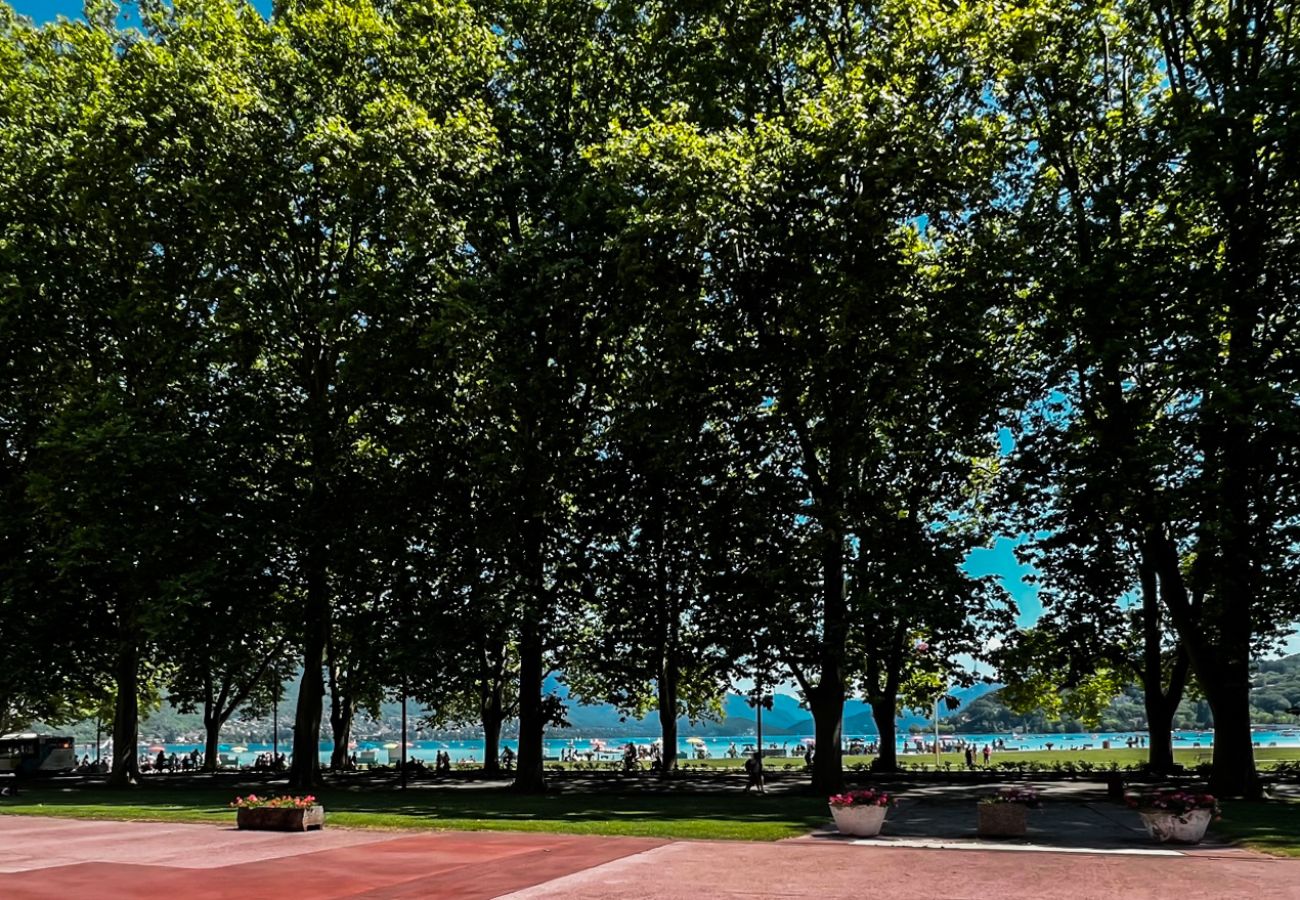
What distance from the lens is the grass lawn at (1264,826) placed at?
15.6m

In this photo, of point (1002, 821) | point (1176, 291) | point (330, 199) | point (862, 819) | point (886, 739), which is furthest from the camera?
point (886, 739)

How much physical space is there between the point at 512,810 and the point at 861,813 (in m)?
9.43

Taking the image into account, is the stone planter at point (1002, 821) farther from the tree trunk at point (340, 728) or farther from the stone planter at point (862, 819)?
the tree trunk at point (340, 728)

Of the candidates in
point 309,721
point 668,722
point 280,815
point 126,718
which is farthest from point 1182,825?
point 126,718

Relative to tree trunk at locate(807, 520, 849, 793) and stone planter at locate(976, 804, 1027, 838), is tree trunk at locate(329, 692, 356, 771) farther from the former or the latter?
stone planter at locate(976, 804, 1027, 838)

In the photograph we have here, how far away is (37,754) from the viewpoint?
5984cm

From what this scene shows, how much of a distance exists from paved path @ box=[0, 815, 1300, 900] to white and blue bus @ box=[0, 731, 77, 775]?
4630cm

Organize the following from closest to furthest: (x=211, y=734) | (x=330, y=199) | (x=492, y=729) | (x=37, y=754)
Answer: (x=330, y=199) → (x=492, y=729) → (x=211, y=734) → (x=37, y=754)

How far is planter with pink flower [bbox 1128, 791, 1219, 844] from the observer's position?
1627 centimetres

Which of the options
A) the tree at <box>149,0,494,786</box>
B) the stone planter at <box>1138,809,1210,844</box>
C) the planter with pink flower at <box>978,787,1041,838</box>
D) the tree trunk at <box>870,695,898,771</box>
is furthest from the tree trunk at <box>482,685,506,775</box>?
the stone planter at <box>1138,809,1210,844</box>

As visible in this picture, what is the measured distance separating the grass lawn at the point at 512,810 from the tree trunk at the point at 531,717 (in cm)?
84

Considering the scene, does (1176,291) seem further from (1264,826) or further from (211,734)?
(211,734)

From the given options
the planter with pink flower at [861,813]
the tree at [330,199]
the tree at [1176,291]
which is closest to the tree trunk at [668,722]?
the tree at [330,199]

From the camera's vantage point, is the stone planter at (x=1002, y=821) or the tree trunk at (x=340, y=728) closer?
the stone planter at (x=1002, y=821)
